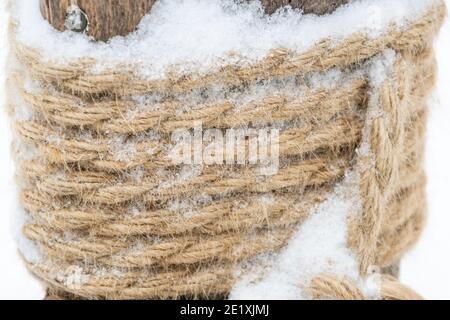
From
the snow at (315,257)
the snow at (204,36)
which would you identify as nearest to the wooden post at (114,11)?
the snow at (204,36)

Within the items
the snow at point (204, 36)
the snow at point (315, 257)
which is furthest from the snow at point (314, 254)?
the snow at point (204, 36)

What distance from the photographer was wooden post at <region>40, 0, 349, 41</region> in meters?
0.73

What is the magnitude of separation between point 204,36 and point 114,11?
10 cm

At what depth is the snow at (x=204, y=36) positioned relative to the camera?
0.72m

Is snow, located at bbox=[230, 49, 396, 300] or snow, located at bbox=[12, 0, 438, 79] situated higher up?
snow, located at bbox=[12, 0, 438, 79]

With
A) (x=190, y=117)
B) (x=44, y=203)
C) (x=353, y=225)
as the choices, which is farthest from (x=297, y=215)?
(x=44, y=203)

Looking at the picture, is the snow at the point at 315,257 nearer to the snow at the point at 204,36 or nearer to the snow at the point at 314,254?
the snow at the point at 314,254

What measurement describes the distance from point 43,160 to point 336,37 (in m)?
0.36

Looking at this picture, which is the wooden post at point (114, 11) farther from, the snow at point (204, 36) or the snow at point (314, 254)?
the snow at point (314, 254)

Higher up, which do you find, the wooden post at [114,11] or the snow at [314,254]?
the wooden post at [114,11]

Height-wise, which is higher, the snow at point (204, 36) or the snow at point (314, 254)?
the snow at point (204, 36)

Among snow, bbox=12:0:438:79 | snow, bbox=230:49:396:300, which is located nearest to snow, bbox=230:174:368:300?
snow, bbox=230:49:396:300

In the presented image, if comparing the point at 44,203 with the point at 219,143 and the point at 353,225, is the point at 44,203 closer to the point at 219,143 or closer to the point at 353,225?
the point at 219,143

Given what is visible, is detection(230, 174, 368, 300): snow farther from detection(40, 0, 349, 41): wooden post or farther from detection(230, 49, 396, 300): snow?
detection(40, 0, 349, 41): wooden post
